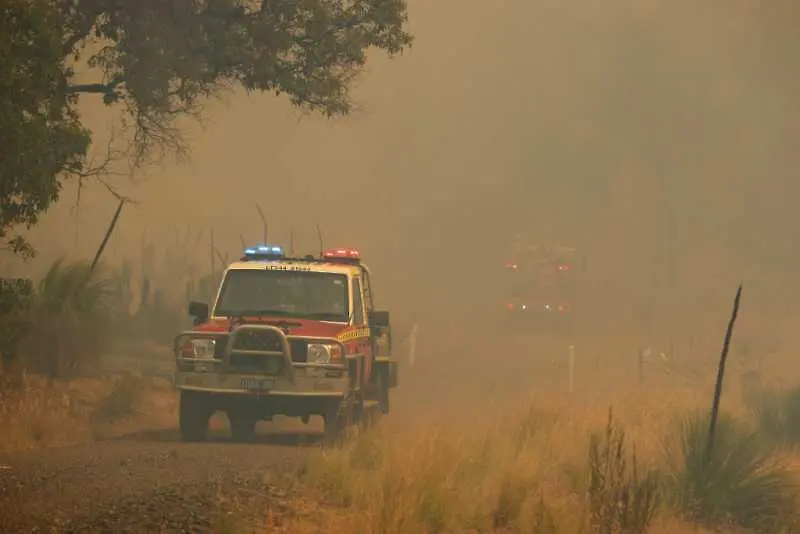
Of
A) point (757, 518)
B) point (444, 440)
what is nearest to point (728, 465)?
point (757, 518)

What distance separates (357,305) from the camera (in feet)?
49.5

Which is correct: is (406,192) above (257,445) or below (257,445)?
above

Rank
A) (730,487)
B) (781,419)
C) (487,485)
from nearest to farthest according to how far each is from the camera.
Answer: (487,485)
(730,487)
(781,419)

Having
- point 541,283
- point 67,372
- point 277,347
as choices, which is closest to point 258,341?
point 277,347

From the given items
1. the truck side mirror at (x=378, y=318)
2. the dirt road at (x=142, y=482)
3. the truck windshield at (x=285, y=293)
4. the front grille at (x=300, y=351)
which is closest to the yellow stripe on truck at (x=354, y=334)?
the truck side mirror at (x=378, y=318)

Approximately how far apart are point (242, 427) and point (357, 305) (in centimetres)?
197

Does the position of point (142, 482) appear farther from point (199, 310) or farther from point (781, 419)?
point (781, 419)

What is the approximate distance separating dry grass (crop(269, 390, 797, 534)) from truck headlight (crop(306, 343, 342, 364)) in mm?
922

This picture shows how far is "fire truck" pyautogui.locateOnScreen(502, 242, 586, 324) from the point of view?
44.6 m

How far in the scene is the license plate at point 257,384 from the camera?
13.3 meters

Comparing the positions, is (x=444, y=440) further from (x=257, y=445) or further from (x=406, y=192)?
(x=406, y=192)

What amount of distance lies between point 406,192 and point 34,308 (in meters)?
68.0

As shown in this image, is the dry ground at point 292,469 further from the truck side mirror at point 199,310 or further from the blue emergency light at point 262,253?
the blue emergency light at point 262,253

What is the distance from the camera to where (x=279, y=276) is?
1504cm
